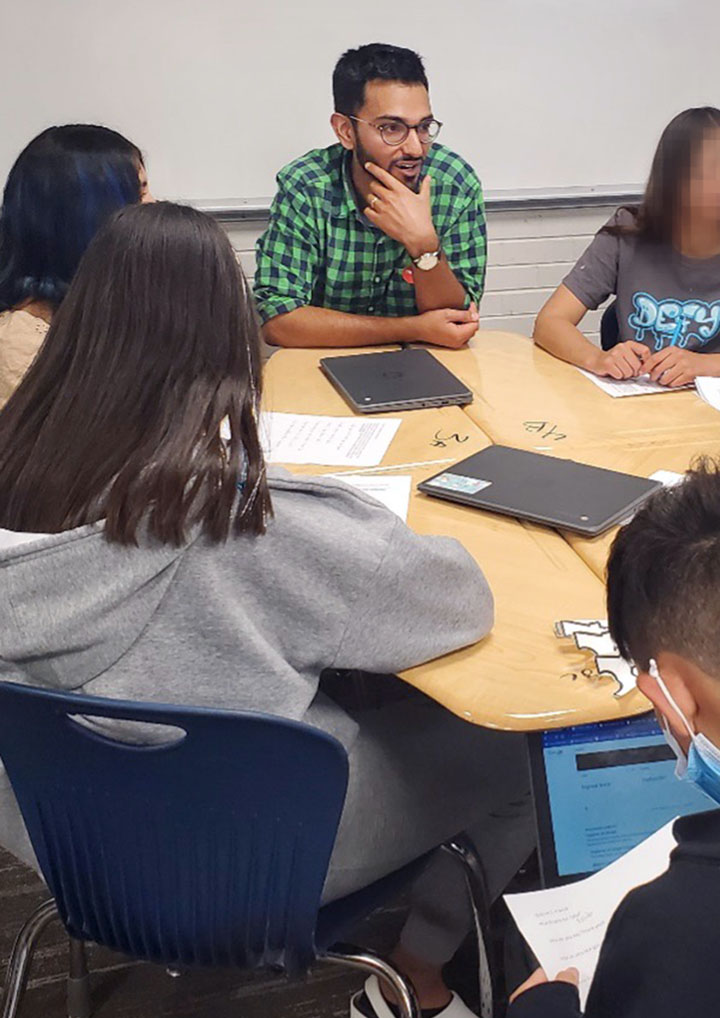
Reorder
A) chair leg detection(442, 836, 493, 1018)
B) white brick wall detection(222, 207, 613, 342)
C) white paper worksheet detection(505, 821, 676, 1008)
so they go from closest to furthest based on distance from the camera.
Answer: white paper worksheet detection(505, 821, 676, 1008) → chair leg detection(442, 836, 493, 1018) → white brick wall detection(222, 207, 613, 342)

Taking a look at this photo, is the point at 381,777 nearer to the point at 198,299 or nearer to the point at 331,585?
the point at 331,585

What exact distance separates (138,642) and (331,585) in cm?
20

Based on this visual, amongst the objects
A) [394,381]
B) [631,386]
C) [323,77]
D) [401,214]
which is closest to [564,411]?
[631,386]

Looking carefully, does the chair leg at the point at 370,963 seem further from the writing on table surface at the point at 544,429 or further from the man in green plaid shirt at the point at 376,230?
the man in green plaid shirt at the point at 376,230

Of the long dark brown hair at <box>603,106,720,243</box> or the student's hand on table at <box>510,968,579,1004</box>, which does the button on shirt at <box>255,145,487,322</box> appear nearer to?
the long dark brown hair at <box>603,106,720,243</box>

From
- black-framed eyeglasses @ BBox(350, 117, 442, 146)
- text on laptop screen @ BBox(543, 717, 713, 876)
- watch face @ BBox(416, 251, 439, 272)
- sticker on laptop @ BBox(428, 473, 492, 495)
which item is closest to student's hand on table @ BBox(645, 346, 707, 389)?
watch face @ BBox(416, 251, 439, 272)

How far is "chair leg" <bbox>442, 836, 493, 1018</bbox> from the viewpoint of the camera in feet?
4.25

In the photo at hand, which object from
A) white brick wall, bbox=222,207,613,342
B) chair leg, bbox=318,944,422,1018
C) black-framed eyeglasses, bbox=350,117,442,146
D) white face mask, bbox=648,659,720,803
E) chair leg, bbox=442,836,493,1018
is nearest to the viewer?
white face mask, bbox=648,659,720,803

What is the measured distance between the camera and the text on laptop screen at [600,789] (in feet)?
3.88

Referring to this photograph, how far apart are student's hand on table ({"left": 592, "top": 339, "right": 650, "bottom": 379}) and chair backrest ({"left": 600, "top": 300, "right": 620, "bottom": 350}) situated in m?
0.31

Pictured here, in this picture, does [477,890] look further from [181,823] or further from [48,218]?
[48,218]

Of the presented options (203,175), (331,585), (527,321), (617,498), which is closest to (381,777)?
(331,585)

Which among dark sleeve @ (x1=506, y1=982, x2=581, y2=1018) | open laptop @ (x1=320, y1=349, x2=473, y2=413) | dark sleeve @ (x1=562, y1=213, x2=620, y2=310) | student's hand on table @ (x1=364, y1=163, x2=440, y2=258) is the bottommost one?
dark sleeve @ (x1=506, y1=982, x2=581, y2=1018)

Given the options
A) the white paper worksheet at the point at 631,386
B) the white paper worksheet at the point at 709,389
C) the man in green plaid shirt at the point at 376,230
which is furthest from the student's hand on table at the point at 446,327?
the white paper worksheet at the point at 709,389
